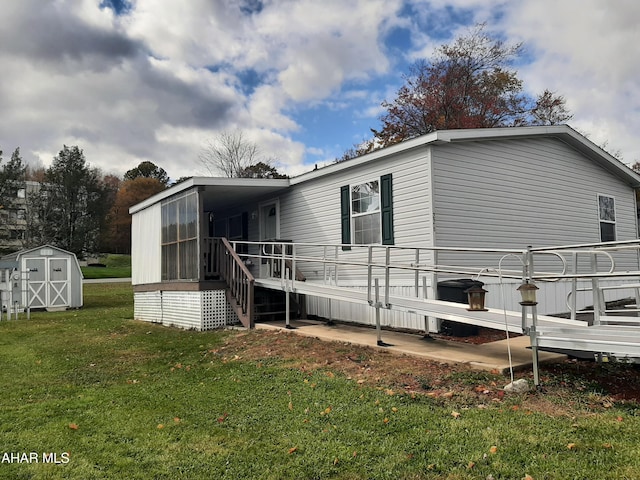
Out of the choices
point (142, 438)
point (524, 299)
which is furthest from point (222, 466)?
point (524, 299)

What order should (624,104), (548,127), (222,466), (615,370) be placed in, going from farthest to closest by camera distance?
(624,104) < (548,127) < (615,370) < (222,466)

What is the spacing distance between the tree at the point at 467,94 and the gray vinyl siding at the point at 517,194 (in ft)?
42.2

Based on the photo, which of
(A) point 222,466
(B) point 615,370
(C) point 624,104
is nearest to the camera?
(A) point 222,466

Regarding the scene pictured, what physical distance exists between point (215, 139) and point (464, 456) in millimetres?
32441

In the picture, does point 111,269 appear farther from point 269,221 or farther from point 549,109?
point 549,109

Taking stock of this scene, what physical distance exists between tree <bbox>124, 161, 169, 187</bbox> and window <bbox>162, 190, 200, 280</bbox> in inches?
1978

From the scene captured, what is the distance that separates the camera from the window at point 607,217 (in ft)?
41.6

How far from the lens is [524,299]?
509cm

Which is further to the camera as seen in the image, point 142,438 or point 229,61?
point 229,61

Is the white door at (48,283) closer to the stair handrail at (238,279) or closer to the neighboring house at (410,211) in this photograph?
the neighboring house at (410,211)

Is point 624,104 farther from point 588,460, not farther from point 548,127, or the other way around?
point 588,460

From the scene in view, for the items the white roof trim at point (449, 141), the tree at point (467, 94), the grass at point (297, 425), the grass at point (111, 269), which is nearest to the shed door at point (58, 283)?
the white roof trim at point (449, 141)

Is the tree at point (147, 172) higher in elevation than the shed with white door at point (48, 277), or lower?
higher

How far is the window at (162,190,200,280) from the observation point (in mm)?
11406
